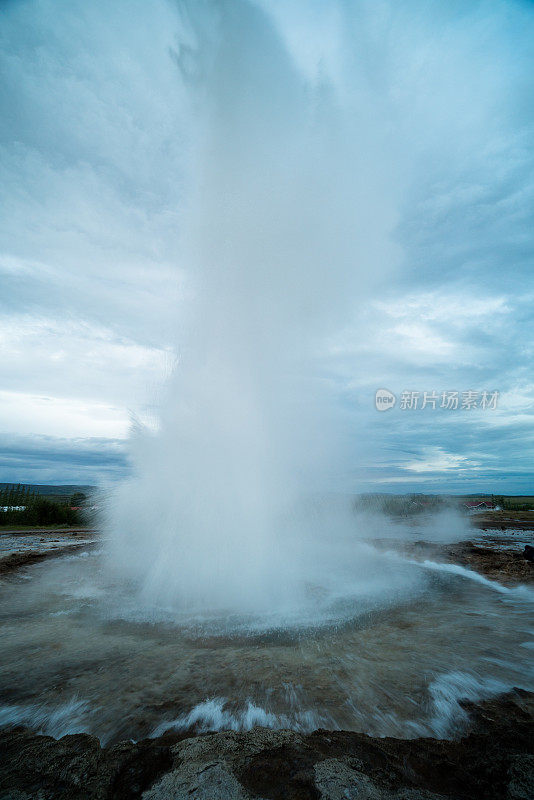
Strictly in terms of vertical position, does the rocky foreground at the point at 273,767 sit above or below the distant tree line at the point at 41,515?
below

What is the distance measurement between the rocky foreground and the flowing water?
41cm

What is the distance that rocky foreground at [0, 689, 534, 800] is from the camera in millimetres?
3254

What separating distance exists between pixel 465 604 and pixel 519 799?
773cm

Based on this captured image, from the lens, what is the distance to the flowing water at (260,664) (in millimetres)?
4656

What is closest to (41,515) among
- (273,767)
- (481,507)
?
(273,767)

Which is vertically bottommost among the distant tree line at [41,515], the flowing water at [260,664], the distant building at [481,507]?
the distant building at [481,507]

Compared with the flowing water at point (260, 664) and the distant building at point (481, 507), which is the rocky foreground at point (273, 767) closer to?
the flowing water at point (260, 664)

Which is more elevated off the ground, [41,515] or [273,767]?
[41,515]

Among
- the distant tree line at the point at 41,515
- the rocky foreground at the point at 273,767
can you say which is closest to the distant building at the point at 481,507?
the distant tree line at the point at 41,515

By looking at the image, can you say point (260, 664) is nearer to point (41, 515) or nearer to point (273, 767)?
point (273, 767)

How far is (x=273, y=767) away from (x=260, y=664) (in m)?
2.71

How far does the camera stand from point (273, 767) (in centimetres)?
358

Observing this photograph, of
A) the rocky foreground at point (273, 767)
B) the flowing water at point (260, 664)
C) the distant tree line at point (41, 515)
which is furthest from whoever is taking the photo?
the distant tree line at point (41, 515)

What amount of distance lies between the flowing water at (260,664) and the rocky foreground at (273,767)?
41 centimetres
